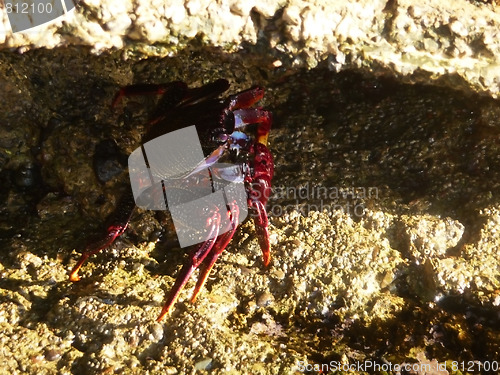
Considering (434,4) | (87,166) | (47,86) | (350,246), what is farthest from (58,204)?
(434,4)

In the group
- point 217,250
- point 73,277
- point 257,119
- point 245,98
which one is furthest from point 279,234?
point 73,277

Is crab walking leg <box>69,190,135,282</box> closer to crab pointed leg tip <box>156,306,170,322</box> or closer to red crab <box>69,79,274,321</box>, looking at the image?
red crab <box>69,79,274,321</box>

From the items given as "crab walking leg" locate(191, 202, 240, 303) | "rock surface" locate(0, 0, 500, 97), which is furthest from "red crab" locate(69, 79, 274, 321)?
"rock surface" locate(0, 0, 500, 97)

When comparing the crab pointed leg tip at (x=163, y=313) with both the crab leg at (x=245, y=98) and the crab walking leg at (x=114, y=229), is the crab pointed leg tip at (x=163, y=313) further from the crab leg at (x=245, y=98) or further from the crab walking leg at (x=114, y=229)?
the crab leg at (x=245, y=98)

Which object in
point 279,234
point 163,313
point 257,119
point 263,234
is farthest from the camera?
point 257,119

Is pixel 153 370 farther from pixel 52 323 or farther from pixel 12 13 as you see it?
pixel 12 13

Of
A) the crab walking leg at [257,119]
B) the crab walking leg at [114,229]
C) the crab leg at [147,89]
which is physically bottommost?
the crab walking leg at [114,229]

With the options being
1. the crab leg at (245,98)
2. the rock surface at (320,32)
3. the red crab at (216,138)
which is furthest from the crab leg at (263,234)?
the rock surface at (320,32)

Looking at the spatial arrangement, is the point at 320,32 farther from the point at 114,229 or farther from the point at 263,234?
the point at 114,229
